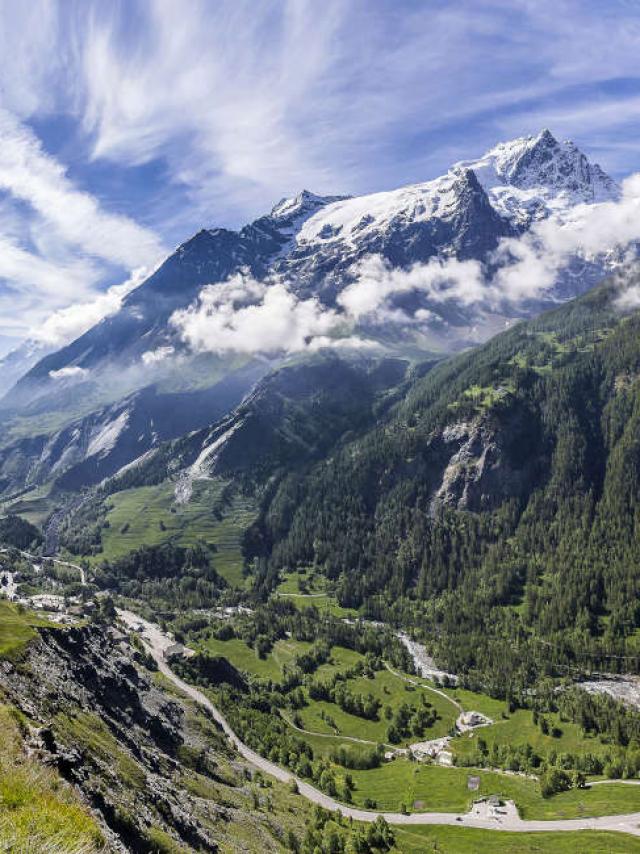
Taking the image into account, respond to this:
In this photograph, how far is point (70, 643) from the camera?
141 m

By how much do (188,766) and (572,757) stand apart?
Answer: 13119 cm

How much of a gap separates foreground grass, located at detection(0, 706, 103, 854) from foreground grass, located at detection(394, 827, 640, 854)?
118 metres

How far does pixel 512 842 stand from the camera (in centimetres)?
14875

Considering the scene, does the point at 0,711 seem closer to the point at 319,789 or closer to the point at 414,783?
the point at 319,789

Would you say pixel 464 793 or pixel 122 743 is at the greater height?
pixel 122 743

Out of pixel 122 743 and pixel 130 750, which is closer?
pixel 130 750

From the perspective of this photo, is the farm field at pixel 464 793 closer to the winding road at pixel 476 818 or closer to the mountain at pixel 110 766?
the winding road at pixel 476 818

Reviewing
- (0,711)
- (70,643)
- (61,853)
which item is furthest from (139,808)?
(70,643)

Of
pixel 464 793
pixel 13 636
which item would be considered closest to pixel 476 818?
pixel 464 793

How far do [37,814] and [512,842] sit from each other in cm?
15764

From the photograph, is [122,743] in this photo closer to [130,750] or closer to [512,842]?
[130,750]

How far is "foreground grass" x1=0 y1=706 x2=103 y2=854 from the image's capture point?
22.6 meters

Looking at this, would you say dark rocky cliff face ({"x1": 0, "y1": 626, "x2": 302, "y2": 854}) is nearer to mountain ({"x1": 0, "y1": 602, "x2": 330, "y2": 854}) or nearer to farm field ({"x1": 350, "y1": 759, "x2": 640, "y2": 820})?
mountain ({"x1": 0, "y1": 602, "x2": 330, "y2": 854})

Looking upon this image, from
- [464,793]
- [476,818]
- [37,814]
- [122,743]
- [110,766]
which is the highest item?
[37,814]
